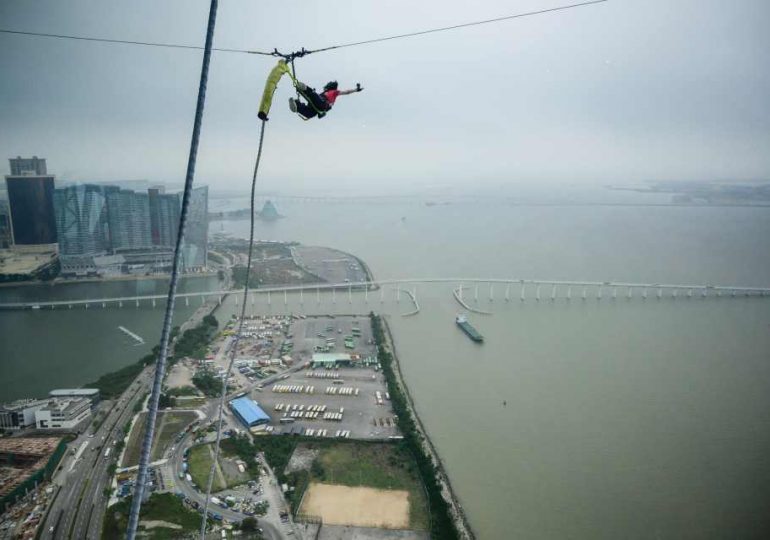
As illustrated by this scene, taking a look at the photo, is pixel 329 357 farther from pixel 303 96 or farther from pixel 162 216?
pixel 162 216

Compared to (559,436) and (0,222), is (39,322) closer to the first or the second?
(0,222)

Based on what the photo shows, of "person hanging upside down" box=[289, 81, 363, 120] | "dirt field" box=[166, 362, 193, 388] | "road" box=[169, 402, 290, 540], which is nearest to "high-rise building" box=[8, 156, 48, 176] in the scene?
"dirt field" box=[166, 362, 193, 388]

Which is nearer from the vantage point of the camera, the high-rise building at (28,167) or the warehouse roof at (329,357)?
the warehouse roof at (329,357)

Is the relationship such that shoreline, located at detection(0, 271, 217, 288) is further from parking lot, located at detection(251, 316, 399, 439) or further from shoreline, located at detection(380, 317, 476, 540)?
shoreline, located at detection(380, 317, 476, 540)

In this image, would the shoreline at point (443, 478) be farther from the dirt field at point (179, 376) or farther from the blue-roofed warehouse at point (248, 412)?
the dirt field at point (179, 376)

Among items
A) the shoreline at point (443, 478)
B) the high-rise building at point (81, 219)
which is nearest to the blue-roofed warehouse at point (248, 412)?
the shoreline at point (443, 478)

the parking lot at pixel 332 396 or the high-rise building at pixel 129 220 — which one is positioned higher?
the high-rise building at pixel 129 220

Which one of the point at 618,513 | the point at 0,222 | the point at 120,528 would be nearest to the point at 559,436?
the point at 618,513
